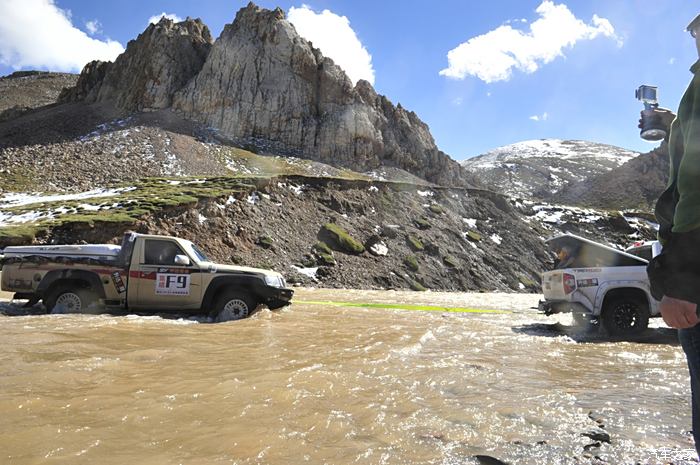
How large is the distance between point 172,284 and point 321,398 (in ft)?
19.8

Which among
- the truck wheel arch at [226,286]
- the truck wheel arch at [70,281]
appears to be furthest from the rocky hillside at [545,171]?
the truck wheel arch at [70,281]

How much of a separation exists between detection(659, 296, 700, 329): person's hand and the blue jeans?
128 mm

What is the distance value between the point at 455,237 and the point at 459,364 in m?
26.4

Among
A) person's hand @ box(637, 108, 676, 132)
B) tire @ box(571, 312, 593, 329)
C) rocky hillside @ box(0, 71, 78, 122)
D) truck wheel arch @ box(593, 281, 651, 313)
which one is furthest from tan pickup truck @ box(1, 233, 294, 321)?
rocky hillside @ box(0, 71, 78, 122)

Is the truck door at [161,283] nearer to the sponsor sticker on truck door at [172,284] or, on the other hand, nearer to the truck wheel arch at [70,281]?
the sponsor sticker on truck door at [172,284]

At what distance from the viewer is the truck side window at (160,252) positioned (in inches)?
348

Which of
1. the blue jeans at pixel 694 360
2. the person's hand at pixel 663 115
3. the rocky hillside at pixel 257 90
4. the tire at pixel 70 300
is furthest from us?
the rocky hillside at pixel 257 90

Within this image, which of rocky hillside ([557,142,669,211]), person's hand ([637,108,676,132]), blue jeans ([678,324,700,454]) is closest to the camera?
blue jeans ([678,324,700,454])

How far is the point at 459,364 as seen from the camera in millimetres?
5438

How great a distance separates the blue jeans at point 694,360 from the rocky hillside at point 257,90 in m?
69.3

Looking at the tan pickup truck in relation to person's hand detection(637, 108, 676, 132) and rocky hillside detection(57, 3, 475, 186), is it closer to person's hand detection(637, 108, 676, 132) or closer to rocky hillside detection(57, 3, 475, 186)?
person's hand detection(637, 108, 676, 132)

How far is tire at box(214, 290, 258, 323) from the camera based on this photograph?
345 inches

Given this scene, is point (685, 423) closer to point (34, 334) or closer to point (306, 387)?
point (306, 387)

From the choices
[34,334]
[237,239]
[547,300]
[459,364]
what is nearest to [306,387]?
[459,364]
